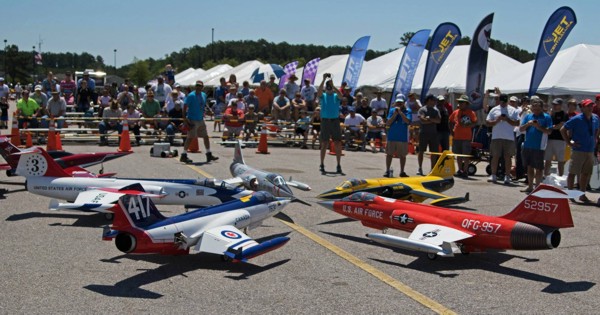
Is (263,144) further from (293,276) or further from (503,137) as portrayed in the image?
(293,276)

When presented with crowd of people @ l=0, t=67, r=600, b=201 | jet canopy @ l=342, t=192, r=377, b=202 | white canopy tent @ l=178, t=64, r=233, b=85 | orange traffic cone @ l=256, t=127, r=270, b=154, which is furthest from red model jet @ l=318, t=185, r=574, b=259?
white canopy tent @ l=178, t=64, r=233, b=85

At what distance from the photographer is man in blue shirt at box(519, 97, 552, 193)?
42.9 feet

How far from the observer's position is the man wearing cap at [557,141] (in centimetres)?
1379

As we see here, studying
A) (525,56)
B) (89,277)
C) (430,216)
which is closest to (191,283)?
(89,277)

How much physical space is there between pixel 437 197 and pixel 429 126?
525cm

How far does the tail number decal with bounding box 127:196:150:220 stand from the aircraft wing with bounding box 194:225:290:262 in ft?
2.43

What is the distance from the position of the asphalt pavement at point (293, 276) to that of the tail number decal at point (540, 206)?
2.41 ft

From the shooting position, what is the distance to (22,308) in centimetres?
596

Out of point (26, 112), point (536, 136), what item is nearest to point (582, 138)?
point (536, 136)

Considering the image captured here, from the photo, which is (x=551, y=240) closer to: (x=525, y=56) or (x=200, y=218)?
(x=200, y=218)

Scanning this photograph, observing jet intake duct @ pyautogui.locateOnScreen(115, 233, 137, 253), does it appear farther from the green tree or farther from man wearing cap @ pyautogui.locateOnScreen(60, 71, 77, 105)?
the green tree

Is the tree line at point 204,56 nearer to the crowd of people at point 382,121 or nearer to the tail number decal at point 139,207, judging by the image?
the crowd of people at point 382,121

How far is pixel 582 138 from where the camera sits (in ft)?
40.6

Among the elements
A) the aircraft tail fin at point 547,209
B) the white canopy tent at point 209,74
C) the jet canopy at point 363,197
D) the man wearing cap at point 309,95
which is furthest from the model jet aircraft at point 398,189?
the white canopy tent at point 209,74
